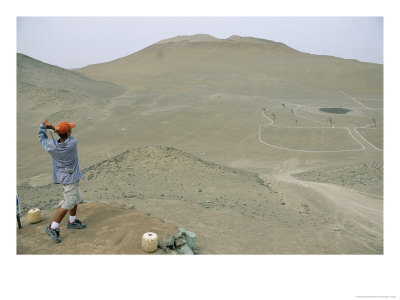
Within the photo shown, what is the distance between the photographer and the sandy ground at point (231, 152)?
6.93 m

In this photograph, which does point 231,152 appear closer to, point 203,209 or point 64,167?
point 203,209

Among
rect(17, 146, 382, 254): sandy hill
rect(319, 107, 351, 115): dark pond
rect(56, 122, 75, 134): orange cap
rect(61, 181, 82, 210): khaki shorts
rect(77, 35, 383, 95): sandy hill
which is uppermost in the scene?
rect(77, 35, 383, 95): sandy hill

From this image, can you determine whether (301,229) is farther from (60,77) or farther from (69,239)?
(60,77)

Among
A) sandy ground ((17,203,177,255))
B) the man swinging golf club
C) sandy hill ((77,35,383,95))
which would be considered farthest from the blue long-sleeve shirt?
sandy hill ((77,35,383,95))

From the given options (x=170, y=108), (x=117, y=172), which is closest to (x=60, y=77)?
(x=170, y=108)

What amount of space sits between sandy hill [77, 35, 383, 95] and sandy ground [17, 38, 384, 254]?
17.1 inches

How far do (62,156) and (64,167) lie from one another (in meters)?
0.18

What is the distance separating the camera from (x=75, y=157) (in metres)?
4.80

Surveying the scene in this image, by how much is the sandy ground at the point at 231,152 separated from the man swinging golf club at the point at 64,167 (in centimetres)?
171

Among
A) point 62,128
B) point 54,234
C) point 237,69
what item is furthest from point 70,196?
point 237,69

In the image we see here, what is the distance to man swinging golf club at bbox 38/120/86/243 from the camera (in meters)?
4.55

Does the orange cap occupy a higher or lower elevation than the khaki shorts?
higher

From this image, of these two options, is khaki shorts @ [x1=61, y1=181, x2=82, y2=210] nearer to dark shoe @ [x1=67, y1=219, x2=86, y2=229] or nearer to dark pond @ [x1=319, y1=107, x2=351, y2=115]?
dark shoe @ [x1=67, y1=219, x2=86, y2=229]

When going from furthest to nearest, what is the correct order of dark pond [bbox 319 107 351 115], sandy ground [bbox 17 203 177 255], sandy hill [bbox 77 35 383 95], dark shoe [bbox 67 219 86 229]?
sandy hill [bbox 77 35 383 95] → dark pond [bbox 319 107 351 115] → dark shoe [bbox 67 219 86 229] → sandy ground [bbox 17 203 177 255]
